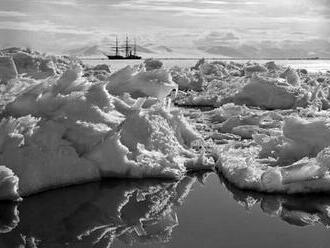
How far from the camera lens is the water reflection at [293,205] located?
21.4 feet

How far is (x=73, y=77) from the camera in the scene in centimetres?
863

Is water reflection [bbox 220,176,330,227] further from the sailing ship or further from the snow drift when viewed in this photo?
the sailing ship

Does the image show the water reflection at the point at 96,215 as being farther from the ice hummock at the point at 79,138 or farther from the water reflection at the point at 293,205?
the water reflection at the point at 293,205

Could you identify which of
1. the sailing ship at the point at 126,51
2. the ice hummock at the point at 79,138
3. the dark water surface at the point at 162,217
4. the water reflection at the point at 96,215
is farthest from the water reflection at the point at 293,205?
the sailing ship at the point at 126,51

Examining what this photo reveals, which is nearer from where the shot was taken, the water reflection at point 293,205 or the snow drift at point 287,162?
the water reflection at point 293,205

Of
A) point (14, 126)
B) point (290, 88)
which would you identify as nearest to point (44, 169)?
point (14, 126)

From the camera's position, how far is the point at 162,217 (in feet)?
21.7

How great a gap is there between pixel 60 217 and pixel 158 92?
4.45 meters

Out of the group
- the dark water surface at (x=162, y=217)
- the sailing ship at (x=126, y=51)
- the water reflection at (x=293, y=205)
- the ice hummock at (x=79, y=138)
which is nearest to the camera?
the dark water surface at (x=162, y=217)

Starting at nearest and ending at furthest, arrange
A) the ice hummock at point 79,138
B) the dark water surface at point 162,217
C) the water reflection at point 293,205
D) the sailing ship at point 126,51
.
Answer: the dark water surface at point 162,217
the water reflection at point 293,205
the ice hummock at point 79,138
the sailing ship at point 126,51

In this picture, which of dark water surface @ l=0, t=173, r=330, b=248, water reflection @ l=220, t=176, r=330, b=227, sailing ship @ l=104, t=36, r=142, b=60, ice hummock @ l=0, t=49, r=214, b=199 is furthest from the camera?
sailing ship @ l=104, t=36, r=142, b=60

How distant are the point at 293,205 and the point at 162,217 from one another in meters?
1.82

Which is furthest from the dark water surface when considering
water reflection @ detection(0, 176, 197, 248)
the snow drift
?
the snow drift

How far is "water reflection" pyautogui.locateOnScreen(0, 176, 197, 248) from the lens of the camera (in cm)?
579
